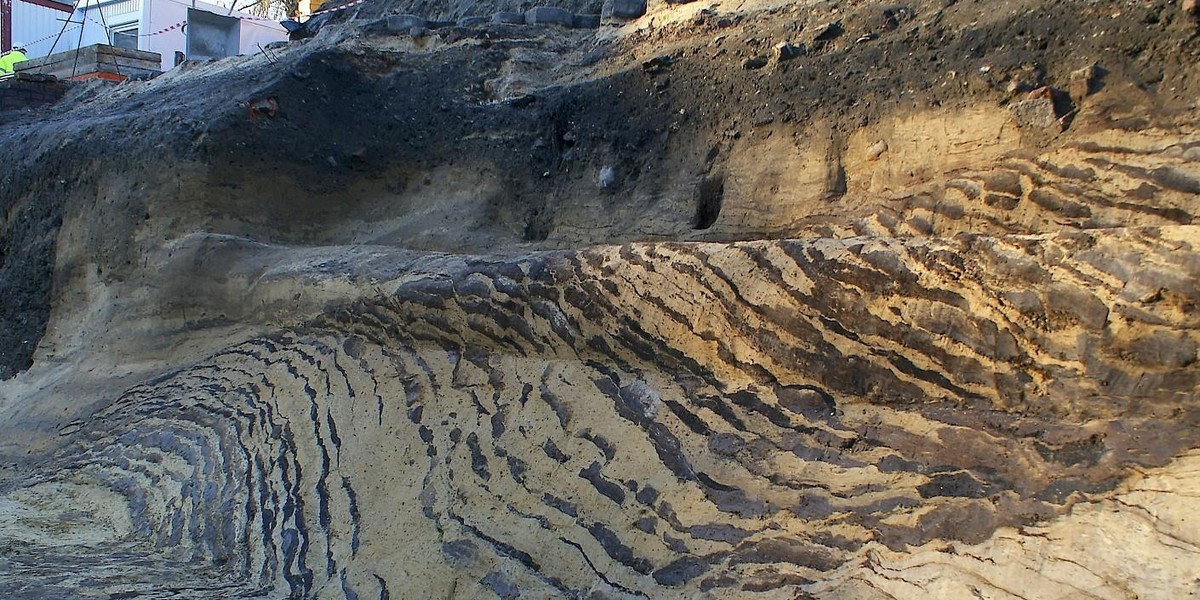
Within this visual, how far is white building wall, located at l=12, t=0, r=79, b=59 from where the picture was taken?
1641 centimetres

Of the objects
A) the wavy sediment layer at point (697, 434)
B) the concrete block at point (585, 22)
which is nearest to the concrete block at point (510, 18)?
the concrete block at point (585, 22)

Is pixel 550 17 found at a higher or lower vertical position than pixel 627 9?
higher

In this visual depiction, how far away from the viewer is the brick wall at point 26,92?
7.73 metres

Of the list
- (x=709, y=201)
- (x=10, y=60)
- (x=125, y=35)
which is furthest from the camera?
(x=125, y=35)

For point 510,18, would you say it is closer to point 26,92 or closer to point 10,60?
point 26,92

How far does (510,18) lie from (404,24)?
0.72 metres

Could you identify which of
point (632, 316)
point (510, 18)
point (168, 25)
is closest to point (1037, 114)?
point (632, 316)

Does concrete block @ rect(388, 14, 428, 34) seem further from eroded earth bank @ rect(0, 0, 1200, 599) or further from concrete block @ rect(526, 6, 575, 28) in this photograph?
concrete block @ rect(526, 6, 575, 28)

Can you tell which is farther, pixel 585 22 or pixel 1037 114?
pixel 585 22

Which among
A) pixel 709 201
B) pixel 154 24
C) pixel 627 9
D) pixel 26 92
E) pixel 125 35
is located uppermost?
pixel 154 24

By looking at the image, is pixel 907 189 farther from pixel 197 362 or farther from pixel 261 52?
pixel 261 52

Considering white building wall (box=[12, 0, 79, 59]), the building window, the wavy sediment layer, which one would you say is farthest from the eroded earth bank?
white building wall (box=[12, 0, 79, 59])

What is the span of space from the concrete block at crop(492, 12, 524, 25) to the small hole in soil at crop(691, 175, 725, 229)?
2.13 m

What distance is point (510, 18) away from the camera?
5.68 meters
